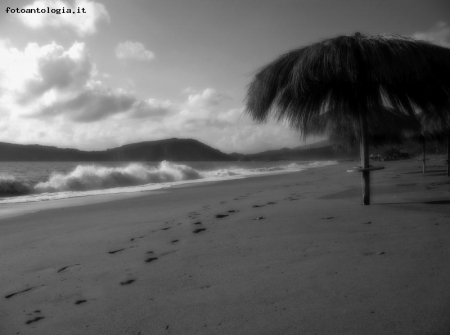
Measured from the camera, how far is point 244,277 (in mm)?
2504

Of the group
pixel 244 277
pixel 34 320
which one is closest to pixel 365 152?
pixel 244 277

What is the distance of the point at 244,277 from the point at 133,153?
332 ft

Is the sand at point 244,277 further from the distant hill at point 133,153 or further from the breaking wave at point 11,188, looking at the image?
the distant hill at point 133,153

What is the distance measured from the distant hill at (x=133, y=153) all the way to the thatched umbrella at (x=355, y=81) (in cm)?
8838

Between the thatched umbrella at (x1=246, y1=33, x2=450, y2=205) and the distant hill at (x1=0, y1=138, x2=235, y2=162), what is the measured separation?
88384 millimetres

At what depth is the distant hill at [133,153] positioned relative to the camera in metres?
79.9

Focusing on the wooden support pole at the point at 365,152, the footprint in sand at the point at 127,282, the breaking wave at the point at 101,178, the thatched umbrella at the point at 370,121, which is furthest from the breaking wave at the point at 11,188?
the wooden support pole at the point at 365,152

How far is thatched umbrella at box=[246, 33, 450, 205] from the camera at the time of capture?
407 centimetres

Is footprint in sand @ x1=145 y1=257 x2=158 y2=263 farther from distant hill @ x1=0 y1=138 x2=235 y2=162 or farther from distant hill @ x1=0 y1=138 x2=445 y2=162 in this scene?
distant hill @ x1=0 y1=138 x2=235 y2=162

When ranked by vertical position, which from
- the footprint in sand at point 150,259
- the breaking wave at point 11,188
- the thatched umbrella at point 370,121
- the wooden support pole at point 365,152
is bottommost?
the footprint in sand at point 150,259

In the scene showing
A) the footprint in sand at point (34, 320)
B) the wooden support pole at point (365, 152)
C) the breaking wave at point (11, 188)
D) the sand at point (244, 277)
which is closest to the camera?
the sand at point (244, 277)

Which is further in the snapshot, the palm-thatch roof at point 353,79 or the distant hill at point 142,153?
the distant hill at point 142,153

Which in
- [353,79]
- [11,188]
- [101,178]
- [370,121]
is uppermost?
[353,79]

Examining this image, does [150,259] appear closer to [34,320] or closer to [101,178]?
[34,320]
